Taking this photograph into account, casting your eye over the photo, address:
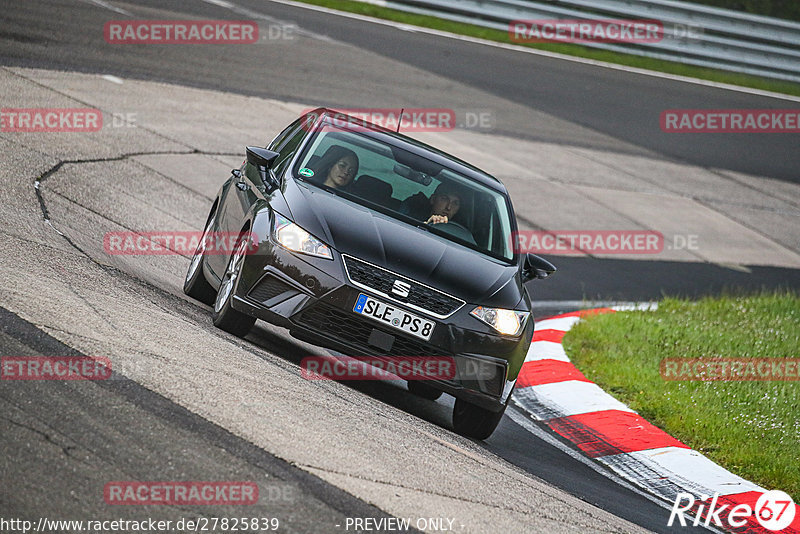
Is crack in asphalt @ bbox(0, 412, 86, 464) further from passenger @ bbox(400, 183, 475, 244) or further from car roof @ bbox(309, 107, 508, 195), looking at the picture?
car roof @ bbox(309, 107, 508, 195)

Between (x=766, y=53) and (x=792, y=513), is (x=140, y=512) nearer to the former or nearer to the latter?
(x=792, y=513)

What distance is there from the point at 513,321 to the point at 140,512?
3.25 meters

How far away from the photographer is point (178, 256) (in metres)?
9.81

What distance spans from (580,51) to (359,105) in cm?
1089

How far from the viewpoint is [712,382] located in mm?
9258

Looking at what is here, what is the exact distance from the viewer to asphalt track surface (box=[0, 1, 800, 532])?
464 centimetres

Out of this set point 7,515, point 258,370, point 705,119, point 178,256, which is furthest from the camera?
point 705,119

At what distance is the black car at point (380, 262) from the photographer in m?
6.43

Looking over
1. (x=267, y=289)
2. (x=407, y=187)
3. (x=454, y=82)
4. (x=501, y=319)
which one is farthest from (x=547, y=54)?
(x=267, y=289)

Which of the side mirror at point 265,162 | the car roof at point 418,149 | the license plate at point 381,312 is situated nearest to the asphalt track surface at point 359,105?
the license plate at point 381,312

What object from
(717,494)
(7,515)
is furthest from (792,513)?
(7,515)

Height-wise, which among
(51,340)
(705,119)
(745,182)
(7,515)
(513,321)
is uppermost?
(705,119)

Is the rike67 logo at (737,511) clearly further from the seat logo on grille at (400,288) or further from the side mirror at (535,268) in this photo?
the seat logo on grille at (400,288)

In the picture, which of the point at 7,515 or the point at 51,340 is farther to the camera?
the point at 51,340
